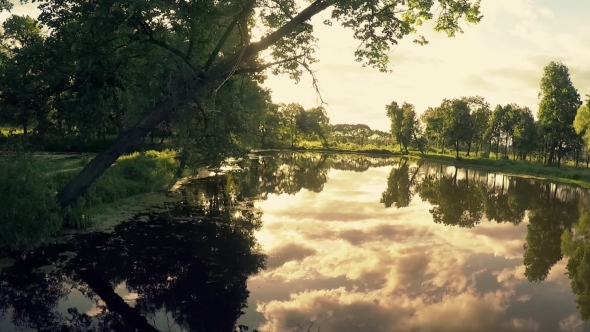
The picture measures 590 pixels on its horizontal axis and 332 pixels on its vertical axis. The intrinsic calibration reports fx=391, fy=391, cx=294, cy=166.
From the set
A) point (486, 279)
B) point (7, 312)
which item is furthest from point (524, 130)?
point (7, 312)

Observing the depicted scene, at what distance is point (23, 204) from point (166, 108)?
5.63 meters

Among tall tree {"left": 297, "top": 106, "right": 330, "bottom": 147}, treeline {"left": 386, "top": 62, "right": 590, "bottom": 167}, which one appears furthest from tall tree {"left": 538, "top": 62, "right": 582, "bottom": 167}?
tall tree {"left": 297, "top": 106, "right": 330, "bottom": 147}

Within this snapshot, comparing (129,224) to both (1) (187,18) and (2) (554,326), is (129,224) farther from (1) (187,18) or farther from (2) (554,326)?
(2) (554,326)

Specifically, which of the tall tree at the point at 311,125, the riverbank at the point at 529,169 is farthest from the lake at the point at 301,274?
the tall tree at the point at 311,125

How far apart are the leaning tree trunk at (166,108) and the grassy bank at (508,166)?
4958cm

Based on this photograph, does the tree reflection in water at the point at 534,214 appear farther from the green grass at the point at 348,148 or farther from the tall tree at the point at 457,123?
the green grass at the point at 348,148

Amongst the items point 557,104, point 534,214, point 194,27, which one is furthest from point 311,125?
point 194,27

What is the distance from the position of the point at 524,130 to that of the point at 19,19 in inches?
3944

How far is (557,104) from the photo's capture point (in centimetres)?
6819

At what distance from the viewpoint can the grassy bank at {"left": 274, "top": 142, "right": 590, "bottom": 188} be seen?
2146 inches

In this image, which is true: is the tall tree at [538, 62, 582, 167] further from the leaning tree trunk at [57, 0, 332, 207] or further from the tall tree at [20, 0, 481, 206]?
the leaning tree trunk at [57, 0, 332, 207]

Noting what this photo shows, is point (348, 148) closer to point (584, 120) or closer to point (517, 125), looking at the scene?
point (517, 125)

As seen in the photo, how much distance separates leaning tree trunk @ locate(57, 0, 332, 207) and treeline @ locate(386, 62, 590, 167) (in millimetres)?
59095

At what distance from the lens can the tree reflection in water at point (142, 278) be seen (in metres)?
10.1
